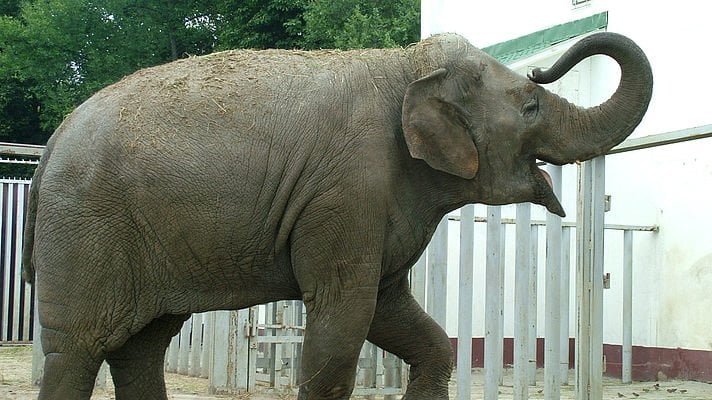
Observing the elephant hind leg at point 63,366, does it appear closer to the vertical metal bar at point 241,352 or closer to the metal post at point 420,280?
the metal post at point 420,280

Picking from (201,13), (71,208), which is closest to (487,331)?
(71,208)

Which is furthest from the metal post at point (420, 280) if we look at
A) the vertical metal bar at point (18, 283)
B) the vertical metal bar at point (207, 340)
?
the vertical metal bar at point (18, 283)

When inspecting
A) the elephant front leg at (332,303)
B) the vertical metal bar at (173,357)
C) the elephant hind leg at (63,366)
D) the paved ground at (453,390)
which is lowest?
the paved ground at (453,390)

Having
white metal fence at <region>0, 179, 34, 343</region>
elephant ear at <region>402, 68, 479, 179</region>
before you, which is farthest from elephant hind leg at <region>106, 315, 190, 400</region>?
white metal fence at <region>0, 179, 34, 343</region>

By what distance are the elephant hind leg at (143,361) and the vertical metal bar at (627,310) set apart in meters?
7.21

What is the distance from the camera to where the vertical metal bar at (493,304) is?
755 centimetres

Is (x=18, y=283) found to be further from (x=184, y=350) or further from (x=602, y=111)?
(x=602, y=111)

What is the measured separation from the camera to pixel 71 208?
215 inches

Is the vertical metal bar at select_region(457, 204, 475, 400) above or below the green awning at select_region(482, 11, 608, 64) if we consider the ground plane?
below

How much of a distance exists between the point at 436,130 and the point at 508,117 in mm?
421

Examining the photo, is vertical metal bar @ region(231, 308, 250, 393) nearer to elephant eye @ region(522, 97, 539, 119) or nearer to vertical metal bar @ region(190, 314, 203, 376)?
vertical metal bar @ region(190, 314, 203, 376)

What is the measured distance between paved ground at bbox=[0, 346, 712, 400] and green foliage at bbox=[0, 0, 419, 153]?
16.7m

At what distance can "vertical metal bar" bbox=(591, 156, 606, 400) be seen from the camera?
7047mm

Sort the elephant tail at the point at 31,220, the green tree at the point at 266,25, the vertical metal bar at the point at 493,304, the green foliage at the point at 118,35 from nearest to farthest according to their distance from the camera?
the elephant tail at the point at 31,220 → the vertical metal bar at the point at 493,304 → the green foliage at the point at 118,35 → the green tree at the point at 266,25
